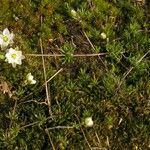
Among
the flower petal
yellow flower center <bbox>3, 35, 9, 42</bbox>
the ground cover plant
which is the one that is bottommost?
the ground cover plant

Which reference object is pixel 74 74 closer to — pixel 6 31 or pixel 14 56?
pixel 14 56

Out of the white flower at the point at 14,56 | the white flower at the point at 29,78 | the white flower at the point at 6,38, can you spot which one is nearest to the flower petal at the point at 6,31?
the white flower at the point at 6,38

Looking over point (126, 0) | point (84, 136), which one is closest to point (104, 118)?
point (84, 136)

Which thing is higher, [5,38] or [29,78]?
[5,38]

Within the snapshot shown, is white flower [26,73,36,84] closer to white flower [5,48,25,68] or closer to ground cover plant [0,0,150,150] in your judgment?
ground cover plant [0,0,150,150]

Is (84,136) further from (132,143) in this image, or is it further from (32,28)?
(32,28)

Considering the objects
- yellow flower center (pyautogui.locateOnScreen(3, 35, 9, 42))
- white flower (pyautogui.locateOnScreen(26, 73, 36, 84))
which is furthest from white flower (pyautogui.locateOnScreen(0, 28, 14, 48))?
white flower (pyautogui.locateOnScreen(26, 73, 36, 84))

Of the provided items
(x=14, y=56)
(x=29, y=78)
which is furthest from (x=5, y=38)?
(x=29, y=78)

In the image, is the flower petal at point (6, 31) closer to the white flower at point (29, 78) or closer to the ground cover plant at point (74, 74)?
the ground cover plant at point (74, 74)
